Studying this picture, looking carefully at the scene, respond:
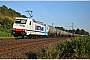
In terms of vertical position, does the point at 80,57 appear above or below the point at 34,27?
below

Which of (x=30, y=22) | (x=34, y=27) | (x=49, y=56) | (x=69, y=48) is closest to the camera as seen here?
(x=49, y=56)

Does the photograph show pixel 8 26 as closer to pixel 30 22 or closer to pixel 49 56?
pixel 30 22

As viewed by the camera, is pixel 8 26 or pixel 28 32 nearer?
pixel 28 32

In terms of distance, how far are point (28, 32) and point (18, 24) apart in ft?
5.68

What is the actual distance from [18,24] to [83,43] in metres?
15.5

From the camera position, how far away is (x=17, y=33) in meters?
21.6

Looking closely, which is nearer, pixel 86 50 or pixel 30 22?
pixel 86 50

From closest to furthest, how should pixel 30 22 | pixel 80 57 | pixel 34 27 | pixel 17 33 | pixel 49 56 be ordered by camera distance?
pixel 49 56 → pixel 80 57 → pixel 17 33 → pixel 30 22 → pixel 34 27

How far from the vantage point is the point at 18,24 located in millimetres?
22062

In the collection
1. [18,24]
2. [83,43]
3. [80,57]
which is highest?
[18,24]

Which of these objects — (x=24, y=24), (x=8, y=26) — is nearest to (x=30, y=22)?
(x=24, y=24)

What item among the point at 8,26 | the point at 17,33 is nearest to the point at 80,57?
the point at 17,33

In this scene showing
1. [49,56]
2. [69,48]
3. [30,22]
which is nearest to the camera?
[49,56]

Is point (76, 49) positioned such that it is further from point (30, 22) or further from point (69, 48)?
point (30, 22)
